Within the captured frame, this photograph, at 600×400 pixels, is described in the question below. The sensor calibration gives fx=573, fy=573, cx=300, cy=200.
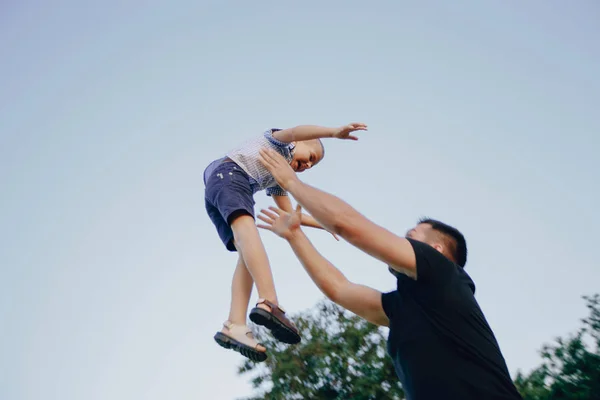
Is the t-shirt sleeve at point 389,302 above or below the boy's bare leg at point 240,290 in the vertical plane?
below

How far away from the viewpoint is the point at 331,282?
3.44 m

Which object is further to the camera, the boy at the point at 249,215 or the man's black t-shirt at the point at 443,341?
the boy at the point at 249,215

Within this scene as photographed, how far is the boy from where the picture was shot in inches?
129

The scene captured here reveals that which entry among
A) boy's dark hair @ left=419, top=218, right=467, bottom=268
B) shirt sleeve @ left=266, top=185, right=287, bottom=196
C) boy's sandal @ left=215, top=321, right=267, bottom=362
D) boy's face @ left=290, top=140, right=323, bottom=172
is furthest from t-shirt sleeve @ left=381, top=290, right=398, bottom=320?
shirt sleeve @ left=266, top=185, right=287, bottom=196

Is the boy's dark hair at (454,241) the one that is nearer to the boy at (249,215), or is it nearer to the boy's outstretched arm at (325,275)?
the boy's outstretched arm at (325,275)

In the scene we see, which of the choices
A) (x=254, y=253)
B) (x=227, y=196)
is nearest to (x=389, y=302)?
(x=254, y=253)

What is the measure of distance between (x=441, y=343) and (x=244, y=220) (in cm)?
→ 140

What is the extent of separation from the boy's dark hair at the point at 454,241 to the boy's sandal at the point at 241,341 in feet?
4.05

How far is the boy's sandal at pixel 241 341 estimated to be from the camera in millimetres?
3268

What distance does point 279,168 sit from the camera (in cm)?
306

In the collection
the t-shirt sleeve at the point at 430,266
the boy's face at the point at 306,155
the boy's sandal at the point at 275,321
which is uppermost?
the boy's face at the point at 306,155

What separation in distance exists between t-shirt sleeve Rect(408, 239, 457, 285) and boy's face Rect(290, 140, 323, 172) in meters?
1.42

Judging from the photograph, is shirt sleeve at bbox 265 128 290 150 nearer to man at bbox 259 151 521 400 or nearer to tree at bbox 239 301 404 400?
man at bbox 259 151 521 400

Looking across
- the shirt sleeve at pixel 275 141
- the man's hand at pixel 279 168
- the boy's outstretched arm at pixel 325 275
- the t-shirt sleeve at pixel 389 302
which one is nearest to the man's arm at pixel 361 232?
the man's hand at pixel 279 168
